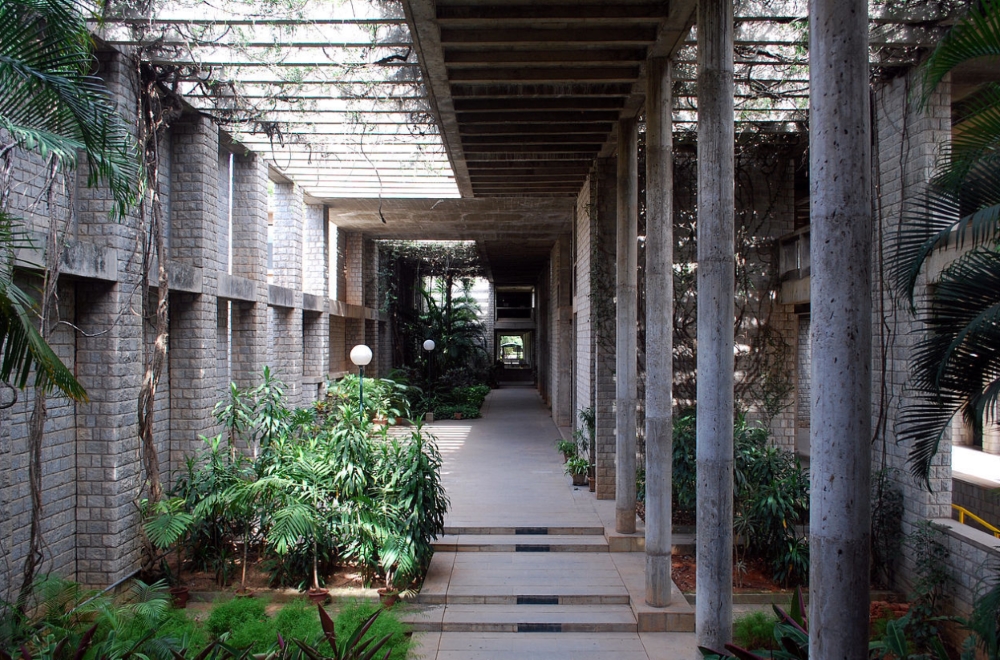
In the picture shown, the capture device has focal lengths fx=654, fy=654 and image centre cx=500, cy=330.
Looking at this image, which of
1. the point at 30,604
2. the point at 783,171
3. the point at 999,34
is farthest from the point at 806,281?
the point at 30,604

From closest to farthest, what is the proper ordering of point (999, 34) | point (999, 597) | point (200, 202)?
1. point (999, 597)
2. point (999, 34)
3. point (200, 202)

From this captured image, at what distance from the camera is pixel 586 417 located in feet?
27.6

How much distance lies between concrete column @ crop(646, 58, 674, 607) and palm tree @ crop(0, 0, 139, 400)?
359 cm

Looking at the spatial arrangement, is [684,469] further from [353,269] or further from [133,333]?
[353,269]

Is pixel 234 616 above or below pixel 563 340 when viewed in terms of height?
below

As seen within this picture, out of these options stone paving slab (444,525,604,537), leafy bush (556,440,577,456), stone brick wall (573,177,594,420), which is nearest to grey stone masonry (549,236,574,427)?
stone brick wall (573,177,594,420)

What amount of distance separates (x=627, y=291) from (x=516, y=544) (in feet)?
9.13

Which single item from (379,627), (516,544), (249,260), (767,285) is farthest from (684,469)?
(249,260)

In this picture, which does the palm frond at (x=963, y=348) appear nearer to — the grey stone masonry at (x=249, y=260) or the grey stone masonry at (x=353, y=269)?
the grey stone masonry at (x=249, y=260)

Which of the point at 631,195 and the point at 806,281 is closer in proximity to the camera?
the point at 631,195

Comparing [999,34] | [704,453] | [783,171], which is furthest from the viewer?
[783,171]

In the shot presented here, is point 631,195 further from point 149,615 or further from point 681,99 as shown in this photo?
point 149,615

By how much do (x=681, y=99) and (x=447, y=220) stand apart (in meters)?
6.36

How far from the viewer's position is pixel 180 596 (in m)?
5.45
